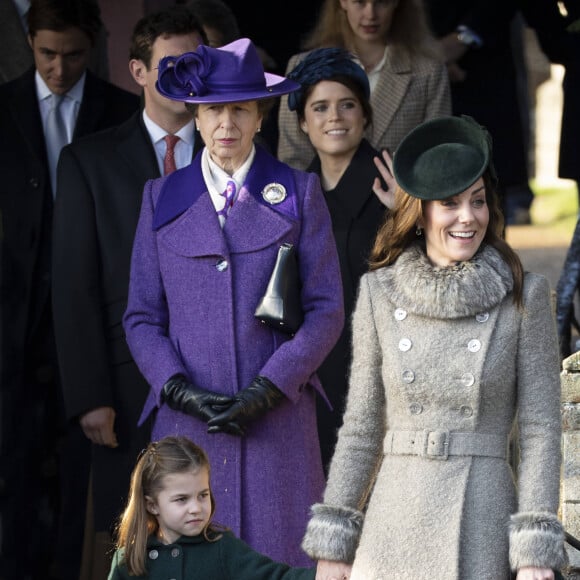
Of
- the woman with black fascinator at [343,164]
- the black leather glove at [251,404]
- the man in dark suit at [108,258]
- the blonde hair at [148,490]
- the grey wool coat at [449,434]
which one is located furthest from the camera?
the woman with black fascinator at [343,164]

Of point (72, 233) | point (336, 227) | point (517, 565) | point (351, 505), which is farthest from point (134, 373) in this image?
point (517, 565)

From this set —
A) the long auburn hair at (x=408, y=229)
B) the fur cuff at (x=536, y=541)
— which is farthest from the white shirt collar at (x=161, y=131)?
the fur cuff at (x=536, y=541)

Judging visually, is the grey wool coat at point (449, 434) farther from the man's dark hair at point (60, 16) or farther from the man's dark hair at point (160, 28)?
the man's dark hair at point (60, 16)

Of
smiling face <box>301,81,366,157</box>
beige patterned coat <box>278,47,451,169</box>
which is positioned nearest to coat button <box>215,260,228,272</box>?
smiling face <box>301,81,366,157</box>

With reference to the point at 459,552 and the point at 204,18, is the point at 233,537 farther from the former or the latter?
the point at 204,18

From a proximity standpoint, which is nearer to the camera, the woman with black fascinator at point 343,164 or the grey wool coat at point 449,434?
the grey wool coat at point 449,434

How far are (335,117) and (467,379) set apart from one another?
6.64ft

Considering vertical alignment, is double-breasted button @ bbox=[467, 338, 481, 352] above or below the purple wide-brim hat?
below

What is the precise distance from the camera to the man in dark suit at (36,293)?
20.3 ft

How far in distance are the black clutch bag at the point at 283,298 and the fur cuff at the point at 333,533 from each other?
80 centimetres

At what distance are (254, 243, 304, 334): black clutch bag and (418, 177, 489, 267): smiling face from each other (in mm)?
699

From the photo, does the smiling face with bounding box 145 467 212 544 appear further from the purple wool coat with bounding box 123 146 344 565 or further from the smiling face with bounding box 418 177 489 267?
the smiling face with bounding box 418 177 489 267

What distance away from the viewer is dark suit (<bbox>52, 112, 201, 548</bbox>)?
5.47 meters

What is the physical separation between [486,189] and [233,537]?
112 centimetres
